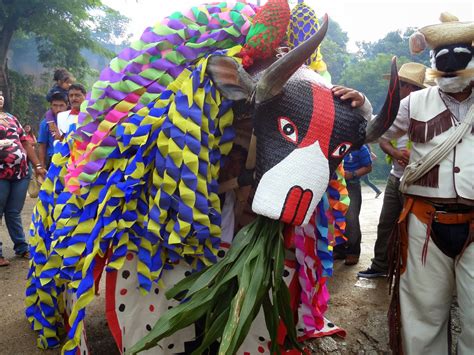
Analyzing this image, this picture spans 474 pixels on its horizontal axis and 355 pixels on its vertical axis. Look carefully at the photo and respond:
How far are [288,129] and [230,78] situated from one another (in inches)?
13.2

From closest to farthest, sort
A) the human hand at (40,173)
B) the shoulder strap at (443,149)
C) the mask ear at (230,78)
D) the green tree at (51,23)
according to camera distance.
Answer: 1. the mask ear at (230,78)
2. the shoulder strap at (443,149)
3. the human hand at (40,173)
4. the green tree at (51,23)

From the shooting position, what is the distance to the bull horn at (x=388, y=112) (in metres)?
1.65

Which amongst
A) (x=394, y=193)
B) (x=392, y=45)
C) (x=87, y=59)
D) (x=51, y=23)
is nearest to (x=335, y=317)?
(x=394, y=193)

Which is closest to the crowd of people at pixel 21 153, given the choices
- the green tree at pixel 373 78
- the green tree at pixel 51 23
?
the green tree at pixel 51 23

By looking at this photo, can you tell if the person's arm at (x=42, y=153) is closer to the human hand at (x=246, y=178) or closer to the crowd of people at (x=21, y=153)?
the crowd of people at (x=21, y=153)

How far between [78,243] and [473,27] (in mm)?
2164

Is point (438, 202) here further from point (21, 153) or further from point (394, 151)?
point (21, 153)

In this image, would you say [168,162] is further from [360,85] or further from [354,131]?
[360,85]

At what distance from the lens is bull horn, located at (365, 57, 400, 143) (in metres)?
1.65

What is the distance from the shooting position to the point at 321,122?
62.2 inches

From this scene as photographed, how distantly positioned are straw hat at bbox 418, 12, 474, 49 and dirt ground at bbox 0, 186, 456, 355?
71.5 inches

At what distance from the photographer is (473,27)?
2.07m

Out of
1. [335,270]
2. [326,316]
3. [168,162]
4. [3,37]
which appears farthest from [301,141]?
[3,37]

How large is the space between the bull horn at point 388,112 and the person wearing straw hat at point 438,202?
1.68 feet
